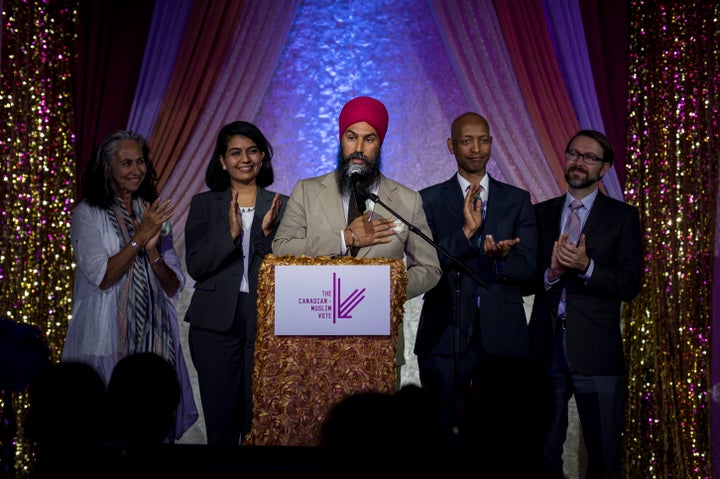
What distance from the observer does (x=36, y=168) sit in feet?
17.6

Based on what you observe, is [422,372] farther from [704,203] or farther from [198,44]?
[198,44]

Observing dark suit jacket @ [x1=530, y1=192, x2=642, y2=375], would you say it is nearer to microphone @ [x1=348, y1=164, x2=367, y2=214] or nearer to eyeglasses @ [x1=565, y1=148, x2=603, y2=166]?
eyeglasses @ [x1=565, y1=148, x2=603, y2=166]

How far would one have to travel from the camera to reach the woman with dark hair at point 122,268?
4.64 meters

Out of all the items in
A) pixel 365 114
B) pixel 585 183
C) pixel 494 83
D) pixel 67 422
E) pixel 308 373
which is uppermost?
pixel 494 83

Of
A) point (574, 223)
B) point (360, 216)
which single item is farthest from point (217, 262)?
point (574, 223)

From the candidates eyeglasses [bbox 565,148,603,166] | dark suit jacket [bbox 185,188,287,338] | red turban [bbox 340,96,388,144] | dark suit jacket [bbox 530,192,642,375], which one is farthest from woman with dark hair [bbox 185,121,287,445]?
eyeglasses [bbox 565,148,603,166]

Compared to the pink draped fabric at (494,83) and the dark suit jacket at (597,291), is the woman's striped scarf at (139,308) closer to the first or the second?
the dark suit jacket at (597,291)

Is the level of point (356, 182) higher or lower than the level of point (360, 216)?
higher

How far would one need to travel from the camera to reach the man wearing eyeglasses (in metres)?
4.49

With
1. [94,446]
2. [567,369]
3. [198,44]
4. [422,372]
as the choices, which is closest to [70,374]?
[94,446]

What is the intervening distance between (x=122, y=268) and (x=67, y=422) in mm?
1565

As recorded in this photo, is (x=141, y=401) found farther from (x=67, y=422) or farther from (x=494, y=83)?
(x=494, y=83)

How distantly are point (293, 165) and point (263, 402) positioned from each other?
2943mm

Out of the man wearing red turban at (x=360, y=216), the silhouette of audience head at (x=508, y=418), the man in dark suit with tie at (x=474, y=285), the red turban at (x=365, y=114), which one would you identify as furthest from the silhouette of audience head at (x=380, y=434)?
the red turban at (x=365, y=114)
